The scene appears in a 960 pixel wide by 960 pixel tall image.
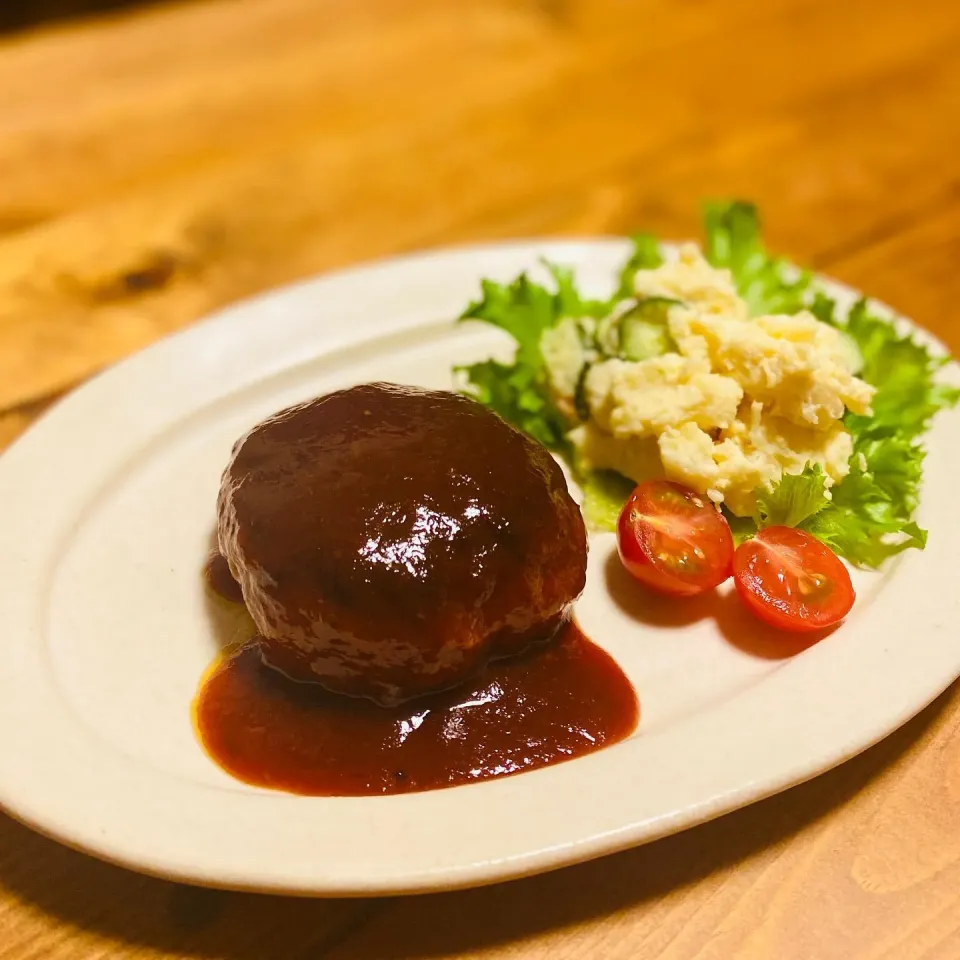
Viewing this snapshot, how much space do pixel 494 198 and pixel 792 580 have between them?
10.5 ft

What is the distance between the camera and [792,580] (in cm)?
276

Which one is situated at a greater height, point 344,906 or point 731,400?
point 731,400

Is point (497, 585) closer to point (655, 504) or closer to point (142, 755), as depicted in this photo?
point (655, 504)

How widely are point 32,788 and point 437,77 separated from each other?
5265 mm

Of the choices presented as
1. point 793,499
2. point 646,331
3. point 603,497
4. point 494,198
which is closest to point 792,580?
point 793,499

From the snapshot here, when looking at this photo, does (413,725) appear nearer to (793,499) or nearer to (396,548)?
(396,548)

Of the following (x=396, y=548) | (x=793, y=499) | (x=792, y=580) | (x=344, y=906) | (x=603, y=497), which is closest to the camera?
(x=344, y=906)

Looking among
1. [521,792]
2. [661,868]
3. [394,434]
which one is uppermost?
[394,434]

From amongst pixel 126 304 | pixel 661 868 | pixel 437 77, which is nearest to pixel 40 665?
pixel 661 868

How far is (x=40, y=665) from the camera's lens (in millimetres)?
2588

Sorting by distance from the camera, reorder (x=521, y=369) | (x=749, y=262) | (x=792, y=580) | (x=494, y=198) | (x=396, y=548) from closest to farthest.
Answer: (x=396, y=548), (x=792, y=580), (x=521, y=369), (x=749, y=262), (x=494, y=198)

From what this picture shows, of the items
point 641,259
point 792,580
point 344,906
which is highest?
point 641,259

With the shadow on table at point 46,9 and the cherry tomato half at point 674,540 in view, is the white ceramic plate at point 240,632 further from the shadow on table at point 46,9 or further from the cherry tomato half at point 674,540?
the shadow on table at point 46,9

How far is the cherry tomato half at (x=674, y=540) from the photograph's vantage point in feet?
9.26
